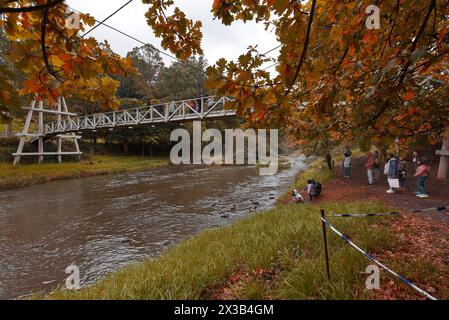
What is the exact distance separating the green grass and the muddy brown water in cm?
210

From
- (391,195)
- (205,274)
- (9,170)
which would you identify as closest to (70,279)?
(205,274)

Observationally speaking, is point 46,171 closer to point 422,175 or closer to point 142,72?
point 422,175

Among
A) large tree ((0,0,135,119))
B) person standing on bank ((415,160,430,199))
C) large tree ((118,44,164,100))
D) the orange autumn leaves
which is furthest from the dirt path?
large tree ((118,44,164,100))

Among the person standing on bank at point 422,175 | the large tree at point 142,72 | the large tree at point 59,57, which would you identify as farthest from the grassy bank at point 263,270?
the large tree at point 142,72

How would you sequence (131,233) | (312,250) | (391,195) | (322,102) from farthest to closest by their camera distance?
1. (391,195)
2. (131,233)
3. (312,250)
4. (322,102)

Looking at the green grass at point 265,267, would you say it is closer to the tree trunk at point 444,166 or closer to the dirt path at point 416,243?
the dirt path at point 416,243

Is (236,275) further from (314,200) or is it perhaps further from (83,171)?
(83,171)

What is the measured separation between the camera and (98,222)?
10.2 metres

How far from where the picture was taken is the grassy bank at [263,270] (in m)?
3.46

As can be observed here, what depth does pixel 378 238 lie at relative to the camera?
15.5 ft

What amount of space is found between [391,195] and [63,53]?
1044 cm

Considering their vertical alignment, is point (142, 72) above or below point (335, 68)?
above

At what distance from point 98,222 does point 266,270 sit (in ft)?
26.6

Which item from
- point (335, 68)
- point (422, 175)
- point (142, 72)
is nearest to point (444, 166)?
point (422, 175)
